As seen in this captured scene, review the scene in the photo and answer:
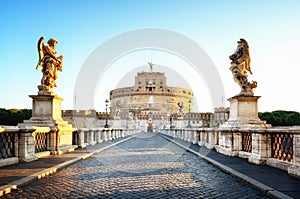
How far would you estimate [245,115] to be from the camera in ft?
44.8

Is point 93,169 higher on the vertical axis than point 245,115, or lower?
lower

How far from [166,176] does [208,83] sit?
1262 cm

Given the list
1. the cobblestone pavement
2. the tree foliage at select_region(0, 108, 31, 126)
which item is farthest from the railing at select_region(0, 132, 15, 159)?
the tree foliage at select_region(0, 108, 31, 126)

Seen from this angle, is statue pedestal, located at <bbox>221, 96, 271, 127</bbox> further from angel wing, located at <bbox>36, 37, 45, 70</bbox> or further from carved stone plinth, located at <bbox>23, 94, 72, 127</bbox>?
angel wing, located at <bbox>36, 37, 45, 70</bbox>

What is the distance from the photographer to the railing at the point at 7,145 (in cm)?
944

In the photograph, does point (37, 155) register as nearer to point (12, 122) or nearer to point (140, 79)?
point (12, 122)

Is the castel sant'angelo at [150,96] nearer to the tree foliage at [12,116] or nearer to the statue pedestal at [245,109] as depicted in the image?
the tree foliage at [12,116]

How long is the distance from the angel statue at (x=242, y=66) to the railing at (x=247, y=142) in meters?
2.81

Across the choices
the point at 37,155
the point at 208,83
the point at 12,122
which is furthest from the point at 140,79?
the point at 37,155

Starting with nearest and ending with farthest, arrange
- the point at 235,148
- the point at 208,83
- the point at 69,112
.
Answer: the point at 235,148
the point at 208,83
the point at 69,112

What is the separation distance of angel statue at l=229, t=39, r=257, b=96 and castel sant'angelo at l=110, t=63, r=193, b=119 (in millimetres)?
93701

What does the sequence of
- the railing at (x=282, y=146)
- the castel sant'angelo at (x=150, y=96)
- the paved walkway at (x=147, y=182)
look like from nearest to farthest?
the paved walkway at (x=147, y=182)
the railing at (x=282, y=146)
the castel sant'angelo at (x=150, y=96)

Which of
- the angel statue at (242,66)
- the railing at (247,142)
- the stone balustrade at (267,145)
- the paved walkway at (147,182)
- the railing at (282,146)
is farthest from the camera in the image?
the angel statue at (242,66)

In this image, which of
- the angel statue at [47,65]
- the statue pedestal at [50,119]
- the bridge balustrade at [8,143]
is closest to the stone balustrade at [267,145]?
the statue pedestal at [50,119]
